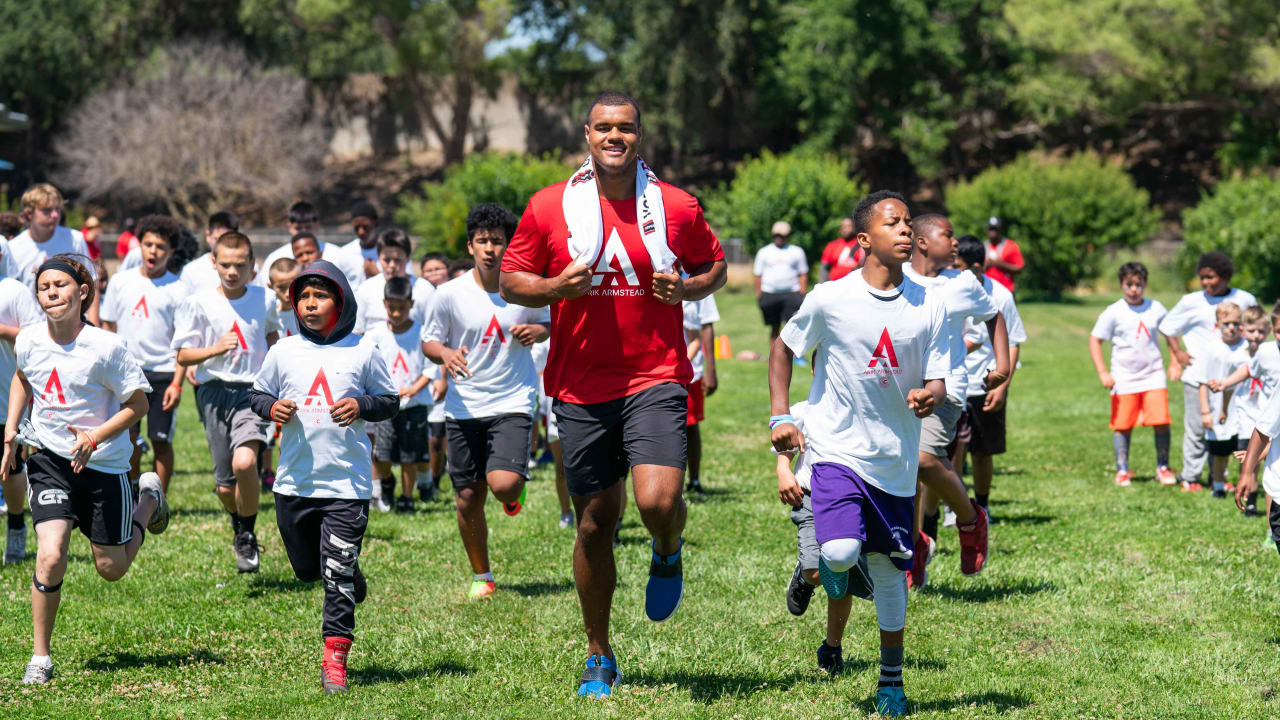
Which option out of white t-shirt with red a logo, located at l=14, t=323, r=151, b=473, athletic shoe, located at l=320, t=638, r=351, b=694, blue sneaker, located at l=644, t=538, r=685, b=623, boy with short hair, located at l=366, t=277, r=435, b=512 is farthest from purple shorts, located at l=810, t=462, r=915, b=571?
boy with short hair, located at l=366, t=277, r=435, b=512

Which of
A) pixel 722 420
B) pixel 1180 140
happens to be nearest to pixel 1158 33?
pixel 1180 140

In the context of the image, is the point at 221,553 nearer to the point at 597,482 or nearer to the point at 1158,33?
the point at 597,482

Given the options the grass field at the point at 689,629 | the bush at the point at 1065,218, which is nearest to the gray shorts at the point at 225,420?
the grass field at the point at 689,629

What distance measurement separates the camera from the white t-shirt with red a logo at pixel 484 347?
771cm

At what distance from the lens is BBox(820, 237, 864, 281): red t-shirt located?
16250 millimetres

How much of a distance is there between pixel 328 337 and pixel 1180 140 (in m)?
51.3

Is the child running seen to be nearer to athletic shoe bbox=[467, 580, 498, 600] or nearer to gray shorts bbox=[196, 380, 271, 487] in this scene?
gray shorts bbox=[196, 380, 271, 487]

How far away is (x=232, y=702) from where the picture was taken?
19.3ft

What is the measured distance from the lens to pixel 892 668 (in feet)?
18.4

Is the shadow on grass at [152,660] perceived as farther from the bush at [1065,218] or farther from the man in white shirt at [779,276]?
the bush at [1065,218]

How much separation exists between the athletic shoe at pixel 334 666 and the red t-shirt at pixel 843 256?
9.86 meters

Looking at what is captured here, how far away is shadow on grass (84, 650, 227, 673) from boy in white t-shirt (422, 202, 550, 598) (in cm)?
162

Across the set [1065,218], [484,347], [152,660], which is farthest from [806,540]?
[1065,218]

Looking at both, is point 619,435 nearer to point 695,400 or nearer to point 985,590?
point 985,590
